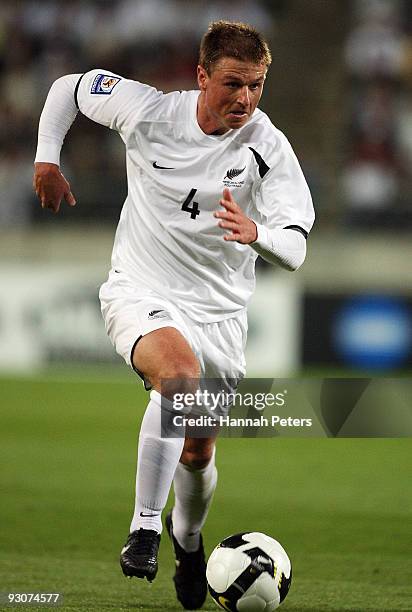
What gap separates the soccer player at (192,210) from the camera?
154 inches

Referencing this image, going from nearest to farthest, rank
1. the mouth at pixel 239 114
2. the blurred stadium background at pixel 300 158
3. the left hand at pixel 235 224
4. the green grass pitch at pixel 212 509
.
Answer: the left hand at pixel 235 224 < the mouth at pixel 239 114 < the green grass pitch at pixel 212 509 < the blurred stadium background at pixel 300 158

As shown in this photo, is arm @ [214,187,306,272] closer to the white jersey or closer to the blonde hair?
the white jersey

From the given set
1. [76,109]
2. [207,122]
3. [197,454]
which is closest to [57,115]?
[76,109]

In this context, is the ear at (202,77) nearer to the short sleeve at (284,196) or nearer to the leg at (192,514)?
the short sleeve at (284,196)

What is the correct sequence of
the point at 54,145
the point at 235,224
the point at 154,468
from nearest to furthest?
the point at 235,224, the point at 154,468, the point at 54,145

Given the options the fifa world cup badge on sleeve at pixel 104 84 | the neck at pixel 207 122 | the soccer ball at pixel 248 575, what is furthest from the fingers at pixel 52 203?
the soccer ball at pixel 248 575

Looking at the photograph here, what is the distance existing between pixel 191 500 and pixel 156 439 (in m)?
0.64

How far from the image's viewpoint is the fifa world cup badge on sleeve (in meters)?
4.27

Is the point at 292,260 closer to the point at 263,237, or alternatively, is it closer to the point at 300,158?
the point at 263,237

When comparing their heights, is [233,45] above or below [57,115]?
above

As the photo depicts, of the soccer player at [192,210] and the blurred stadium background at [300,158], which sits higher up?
the soccer player at [192,210]

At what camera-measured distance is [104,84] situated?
14.1 feet

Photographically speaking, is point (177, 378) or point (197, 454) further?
point (197, 454)

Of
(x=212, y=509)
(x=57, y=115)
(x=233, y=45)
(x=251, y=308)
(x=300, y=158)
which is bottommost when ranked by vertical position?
(x=251, y=308)
